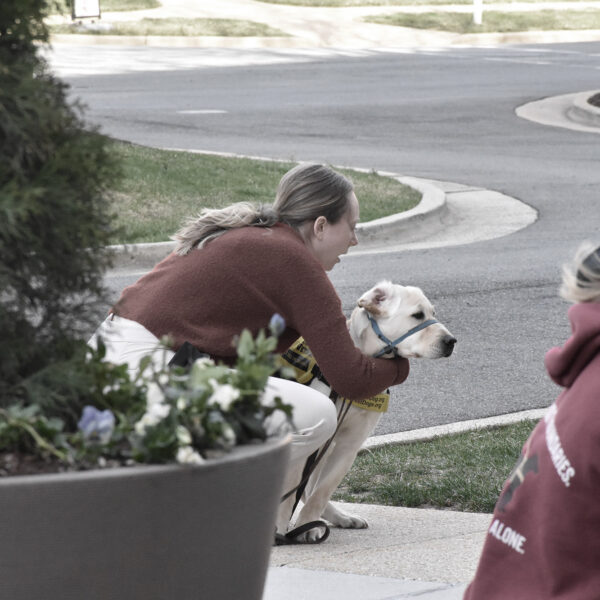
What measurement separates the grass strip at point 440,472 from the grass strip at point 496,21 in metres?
32.0

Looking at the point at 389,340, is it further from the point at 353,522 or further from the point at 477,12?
the point at 477,12

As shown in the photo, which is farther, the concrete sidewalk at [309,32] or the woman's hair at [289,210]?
the concrete sidewalk at [309,32]

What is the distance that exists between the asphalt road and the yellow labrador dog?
1.42 metres

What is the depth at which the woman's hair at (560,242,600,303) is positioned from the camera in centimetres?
245

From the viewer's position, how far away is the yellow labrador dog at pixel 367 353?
14.6 ft

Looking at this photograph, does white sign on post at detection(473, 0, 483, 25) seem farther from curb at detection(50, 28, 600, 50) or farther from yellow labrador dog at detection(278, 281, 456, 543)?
yellow labrador dog at detection(278, 281, 456, 543)

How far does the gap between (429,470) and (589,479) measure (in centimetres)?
277

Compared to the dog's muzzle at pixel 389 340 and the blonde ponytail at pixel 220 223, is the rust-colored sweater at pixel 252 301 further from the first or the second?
the dog's muzzle at pixel 389 340

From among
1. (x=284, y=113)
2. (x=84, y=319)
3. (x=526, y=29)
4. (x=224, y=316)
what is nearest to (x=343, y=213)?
(x=224, y=316)

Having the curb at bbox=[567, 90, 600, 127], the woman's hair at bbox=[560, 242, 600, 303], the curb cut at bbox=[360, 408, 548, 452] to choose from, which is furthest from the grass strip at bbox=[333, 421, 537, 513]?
the curb at bbox=[567, 90, 600, 127]

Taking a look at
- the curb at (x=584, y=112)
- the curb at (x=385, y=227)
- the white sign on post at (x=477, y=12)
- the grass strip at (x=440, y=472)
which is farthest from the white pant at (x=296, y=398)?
the white sign on post at (x=477, y=12)

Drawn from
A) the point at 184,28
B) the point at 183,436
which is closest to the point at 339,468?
the point at 183,436

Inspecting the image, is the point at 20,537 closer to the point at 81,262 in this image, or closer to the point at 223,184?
the point at 81,262

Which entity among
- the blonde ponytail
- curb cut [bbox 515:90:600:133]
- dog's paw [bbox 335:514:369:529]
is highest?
the blonde ponytail
